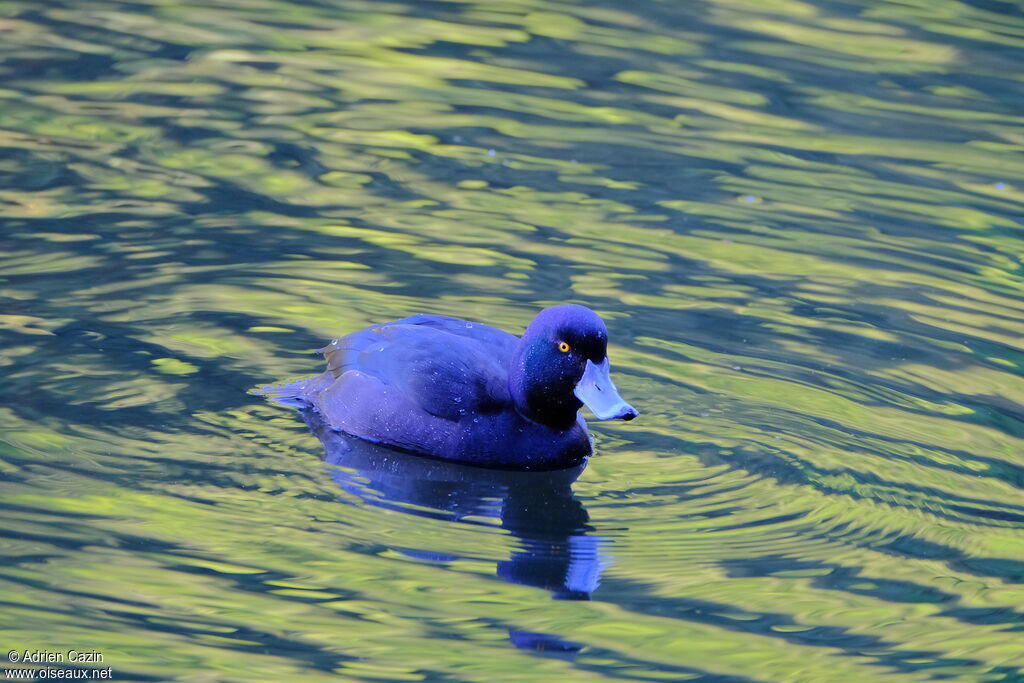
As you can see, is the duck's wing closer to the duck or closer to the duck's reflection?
the duck

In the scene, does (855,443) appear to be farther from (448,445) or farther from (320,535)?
(320,535)

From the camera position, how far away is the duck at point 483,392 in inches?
299

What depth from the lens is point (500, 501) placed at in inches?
293

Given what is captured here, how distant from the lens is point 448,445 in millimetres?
7777

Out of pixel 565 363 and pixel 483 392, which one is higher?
pixel 565 363

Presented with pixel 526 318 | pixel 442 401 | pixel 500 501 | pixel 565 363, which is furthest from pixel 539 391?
pixel 526 318

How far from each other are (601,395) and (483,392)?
65cm

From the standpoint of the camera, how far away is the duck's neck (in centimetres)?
767

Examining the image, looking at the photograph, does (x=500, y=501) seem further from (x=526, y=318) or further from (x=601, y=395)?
(x=526, y=318)

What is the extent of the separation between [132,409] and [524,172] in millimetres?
4776

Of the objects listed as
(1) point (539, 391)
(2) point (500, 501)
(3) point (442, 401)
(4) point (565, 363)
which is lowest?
(2) point (500, 501)

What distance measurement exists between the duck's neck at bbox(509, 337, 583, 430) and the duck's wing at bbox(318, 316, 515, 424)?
0.35 feet

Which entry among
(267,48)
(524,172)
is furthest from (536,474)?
(267,48)

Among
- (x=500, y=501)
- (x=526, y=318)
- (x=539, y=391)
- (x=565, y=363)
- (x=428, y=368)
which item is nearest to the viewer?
(x=500, y=501)
